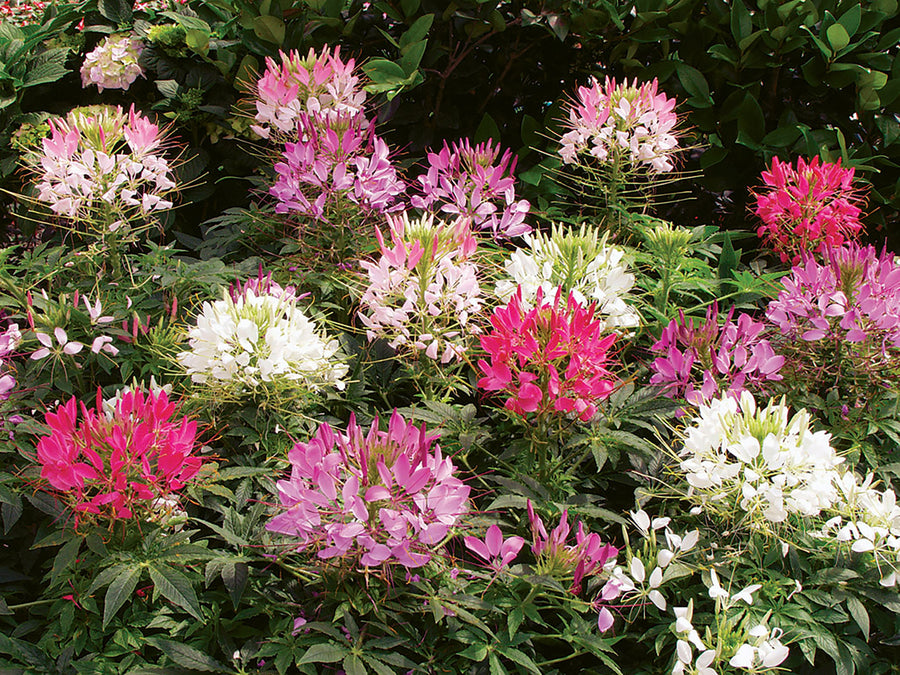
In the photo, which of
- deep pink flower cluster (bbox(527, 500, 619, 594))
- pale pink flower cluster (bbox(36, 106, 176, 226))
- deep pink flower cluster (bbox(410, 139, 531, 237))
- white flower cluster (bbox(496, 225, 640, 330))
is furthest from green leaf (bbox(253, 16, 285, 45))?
deep pink flower cluster (bbox(527, 500, 619, 594))

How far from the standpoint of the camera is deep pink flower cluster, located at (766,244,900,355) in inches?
61.0

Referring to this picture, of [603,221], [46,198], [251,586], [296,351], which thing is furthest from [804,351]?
[46,198]

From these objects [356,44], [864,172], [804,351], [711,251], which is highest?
[356,44]

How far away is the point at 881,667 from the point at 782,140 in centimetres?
189

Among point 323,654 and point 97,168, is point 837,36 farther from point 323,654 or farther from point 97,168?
point 323,654

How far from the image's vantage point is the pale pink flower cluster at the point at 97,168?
1.74 m

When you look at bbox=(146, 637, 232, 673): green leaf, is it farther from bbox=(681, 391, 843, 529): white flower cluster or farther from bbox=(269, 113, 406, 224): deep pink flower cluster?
bbox=(269, 113, 406, 224): deep pink flower cluster

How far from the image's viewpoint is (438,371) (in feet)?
5.35

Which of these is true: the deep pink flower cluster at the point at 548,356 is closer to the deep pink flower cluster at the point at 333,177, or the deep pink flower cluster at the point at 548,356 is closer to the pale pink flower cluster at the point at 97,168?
the deep pink flower cluster at the point at 333,177

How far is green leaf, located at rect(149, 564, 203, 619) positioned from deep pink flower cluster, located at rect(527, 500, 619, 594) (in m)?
0.55

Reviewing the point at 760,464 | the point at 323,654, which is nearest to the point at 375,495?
the point at 323,654

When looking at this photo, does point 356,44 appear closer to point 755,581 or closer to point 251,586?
point 251,586

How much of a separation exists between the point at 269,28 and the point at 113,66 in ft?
2.35

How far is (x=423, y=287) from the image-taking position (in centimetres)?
147
